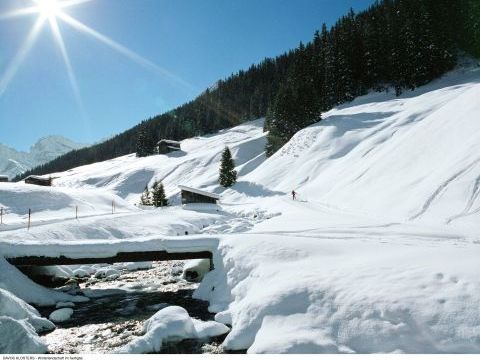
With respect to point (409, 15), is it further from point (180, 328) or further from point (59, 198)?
point (180, 328)

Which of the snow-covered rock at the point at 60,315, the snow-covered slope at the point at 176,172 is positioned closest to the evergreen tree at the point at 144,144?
the snow-covered slope at the point at 176,172

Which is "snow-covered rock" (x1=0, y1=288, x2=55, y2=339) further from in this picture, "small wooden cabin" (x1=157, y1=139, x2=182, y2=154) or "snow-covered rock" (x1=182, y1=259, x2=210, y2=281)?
"small wooden cabin" (x1=157, y1=139, x2=182, y2=154)

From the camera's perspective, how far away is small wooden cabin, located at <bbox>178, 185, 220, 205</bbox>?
162 ft

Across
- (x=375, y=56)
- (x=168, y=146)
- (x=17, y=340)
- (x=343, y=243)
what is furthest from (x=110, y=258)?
(x=168, y=146)

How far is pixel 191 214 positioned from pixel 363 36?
202 feet

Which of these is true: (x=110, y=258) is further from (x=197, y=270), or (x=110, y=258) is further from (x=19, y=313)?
(x=19, y=313)

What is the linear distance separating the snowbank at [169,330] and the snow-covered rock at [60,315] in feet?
13.4

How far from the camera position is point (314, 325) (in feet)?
32.2

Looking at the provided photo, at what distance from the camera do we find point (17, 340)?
34.6ft

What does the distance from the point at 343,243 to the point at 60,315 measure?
11593 millimetres

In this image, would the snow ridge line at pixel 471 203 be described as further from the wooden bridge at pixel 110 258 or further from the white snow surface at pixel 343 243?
the wooden bridge at pixel 110 258

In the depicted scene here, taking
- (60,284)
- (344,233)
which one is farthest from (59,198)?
(344,233)

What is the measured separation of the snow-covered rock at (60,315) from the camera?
13.9m

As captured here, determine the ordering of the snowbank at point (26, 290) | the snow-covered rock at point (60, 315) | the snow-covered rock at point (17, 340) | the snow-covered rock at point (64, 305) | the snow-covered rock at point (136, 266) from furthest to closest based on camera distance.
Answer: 1. the snow-covered rock at point (136, 266)
2. the snowbank at point (26, 290)
3. the snow-covered rock at point (64, 305)
4. the snow-covered rock at point (60, 315)
5. the snow-covered rock at point (17, 340)
